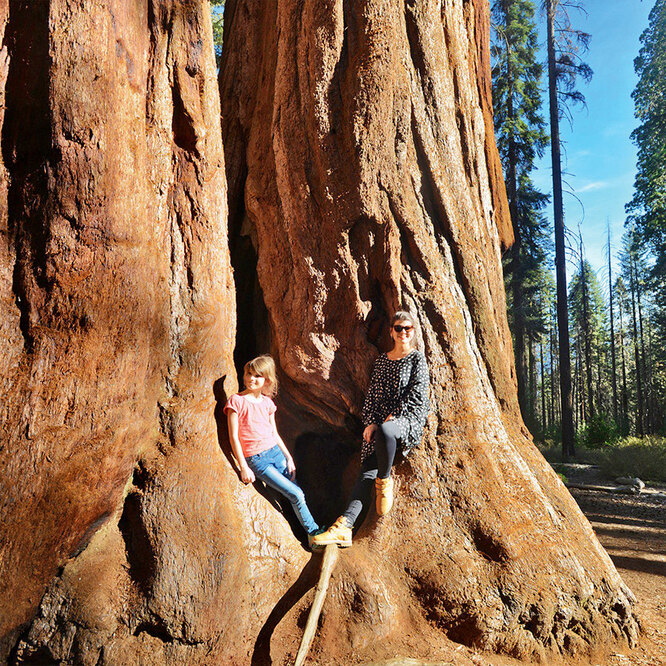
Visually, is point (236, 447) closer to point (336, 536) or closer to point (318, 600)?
point (336, 536)

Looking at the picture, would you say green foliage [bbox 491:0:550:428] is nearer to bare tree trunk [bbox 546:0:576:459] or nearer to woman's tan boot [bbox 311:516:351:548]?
bare tree trunk [bbox 546:0:576:459]

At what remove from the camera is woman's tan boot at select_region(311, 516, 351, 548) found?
357 cm

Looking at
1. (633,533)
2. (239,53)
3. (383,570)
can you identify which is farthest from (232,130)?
(633,533)

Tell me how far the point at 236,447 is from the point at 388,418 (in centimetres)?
113

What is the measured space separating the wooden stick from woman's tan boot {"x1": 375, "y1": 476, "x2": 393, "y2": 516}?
0.44 m

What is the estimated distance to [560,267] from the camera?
563 inches

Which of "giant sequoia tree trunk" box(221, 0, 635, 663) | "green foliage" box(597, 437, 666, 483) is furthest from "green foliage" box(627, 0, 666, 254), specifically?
"giant sequoia tree trunk" box(221, 0, 635, 663)

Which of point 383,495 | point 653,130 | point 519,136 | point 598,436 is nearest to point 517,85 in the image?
point 519,136

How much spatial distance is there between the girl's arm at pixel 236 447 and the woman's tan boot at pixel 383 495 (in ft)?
3.09

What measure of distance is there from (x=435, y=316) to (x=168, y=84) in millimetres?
2764

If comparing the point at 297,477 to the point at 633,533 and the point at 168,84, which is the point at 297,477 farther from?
the point at 633,533

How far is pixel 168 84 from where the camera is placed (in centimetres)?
380

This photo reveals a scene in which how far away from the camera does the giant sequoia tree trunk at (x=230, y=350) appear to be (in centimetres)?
304

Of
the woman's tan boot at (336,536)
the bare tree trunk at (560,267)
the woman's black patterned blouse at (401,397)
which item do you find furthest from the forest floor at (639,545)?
the bare tree trunk at (560,267)
